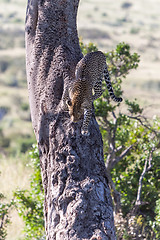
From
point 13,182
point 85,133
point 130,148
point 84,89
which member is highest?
point 13,182

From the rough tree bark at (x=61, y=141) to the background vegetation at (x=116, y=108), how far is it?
2559mm

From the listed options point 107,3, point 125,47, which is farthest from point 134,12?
point 125,47

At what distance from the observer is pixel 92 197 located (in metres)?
4.43

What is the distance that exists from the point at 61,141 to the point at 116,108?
18786mm

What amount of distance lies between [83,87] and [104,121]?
2744 mm

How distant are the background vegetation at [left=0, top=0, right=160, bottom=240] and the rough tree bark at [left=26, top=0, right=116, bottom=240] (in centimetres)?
256

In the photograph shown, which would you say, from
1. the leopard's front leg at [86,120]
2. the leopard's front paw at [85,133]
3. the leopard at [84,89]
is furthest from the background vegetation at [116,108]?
the leopard's front paw at [85,133]

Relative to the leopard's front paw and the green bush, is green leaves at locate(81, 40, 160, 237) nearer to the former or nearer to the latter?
the green bush

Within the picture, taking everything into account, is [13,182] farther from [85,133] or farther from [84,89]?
[85,133]

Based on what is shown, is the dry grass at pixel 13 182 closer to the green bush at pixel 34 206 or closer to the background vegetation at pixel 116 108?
the background vegetation at pixel 116 108

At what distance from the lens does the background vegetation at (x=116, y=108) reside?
791 centimetres

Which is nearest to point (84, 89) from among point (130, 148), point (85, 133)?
point (85, 133)

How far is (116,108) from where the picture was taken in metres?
23.3

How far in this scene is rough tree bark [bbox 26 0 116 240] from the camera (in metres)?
4.35
